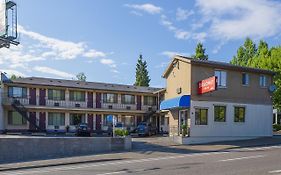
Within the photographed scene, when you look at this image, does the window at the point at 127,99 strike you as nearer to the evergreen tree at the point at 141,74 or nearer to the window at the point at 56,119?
the window at the point at 56,119

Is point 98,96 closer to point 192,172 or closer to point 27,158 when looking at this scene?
point 27,158

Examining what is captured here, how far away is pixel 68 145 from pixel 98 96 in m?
26.7

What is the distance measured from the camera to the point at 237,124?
3172 centimetres

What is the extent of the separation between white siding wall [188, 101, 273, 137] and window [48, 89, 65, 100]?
2304cm

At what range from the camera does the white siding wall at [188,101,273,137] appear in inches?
1186

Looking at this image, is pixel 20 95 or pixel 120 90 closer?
pixel 20 95

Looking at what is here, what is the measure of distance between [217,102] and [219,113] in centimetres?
100

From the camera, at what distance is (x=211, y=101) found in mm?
30734

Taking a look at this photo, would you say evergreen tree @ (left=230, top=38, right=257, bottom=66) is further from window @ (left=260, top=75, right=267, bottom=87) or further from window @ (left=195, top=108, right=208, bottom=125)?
window @ (left=195, top=108, right=208, bottom=125)

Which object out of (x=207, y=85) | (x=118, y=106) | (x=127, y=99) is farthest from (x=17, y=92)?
(x=207, y=85)

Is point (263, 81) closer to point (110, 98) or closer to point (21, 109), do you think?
point (110, 98)

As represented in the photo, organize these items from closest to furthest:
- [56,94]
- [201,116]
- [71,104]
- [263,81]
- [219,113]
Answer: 1. [201,116]
2. [219,113]
3. [263,81]
4. [56,94]
5. [71,104]

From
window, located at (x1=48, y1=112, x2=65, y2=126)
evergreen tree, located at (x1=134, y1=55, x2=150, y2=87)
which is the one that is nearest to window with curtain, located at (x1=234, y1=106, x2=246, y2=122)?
window, located at (x1=48, y1=112, x2=65, y2=126)

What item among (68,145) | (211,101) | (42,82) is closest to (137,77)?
(42,82)
